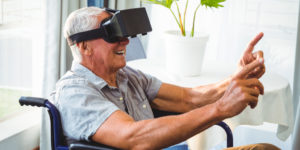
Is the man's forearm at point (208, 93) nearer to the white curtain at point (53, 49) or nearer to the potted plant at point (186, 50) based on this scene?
the potted plant at point (186, 50)

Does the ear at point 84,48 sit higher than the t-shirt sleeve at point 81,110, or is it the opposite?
the ear at point 84,48

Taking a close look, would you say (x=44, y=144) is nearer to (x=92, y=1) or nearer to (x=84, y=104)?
(x=92, y=1)

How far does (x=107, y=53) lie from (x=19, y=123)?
132 centimetres

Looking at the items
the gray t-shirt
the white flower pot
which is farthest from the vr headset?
the white flower pot

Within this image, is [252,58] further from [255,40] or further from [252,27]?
[252,27]

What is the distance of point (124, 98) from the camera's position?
164cm

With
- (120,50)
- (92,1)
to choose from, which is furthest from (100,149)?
(92,1)

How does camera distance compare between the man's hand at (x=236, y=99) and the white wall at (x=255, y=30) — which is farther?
the white wall at (x=255, y=30)

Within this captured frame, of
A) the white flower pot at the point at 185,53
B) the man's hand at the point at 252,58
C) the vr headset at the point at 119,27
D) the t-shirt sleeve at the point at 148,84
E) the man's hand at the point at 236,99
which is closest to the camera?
the man's hand at the point at 236,99

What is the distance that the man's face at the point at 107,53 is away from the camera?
1.51 m

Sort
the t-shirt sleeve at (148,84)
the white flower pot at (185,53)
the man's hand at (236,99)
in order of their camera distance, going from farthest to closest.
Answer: the white flower pot at (185,53) < the t-shirt sleeve at (148,84) < the man's hand at (236,99)

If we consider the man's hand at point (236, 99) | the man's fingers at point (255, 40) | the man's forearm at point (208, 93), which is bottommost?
the man's forearm at point (208, 93)

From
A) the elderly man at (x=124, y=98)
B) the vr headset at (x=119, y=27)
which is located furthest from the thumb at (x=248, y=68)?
the vr headset at (x=119, y=27)

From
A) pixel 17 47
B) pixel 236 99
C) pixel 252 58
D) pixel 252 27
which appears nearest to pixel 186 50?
pixel 252 58
